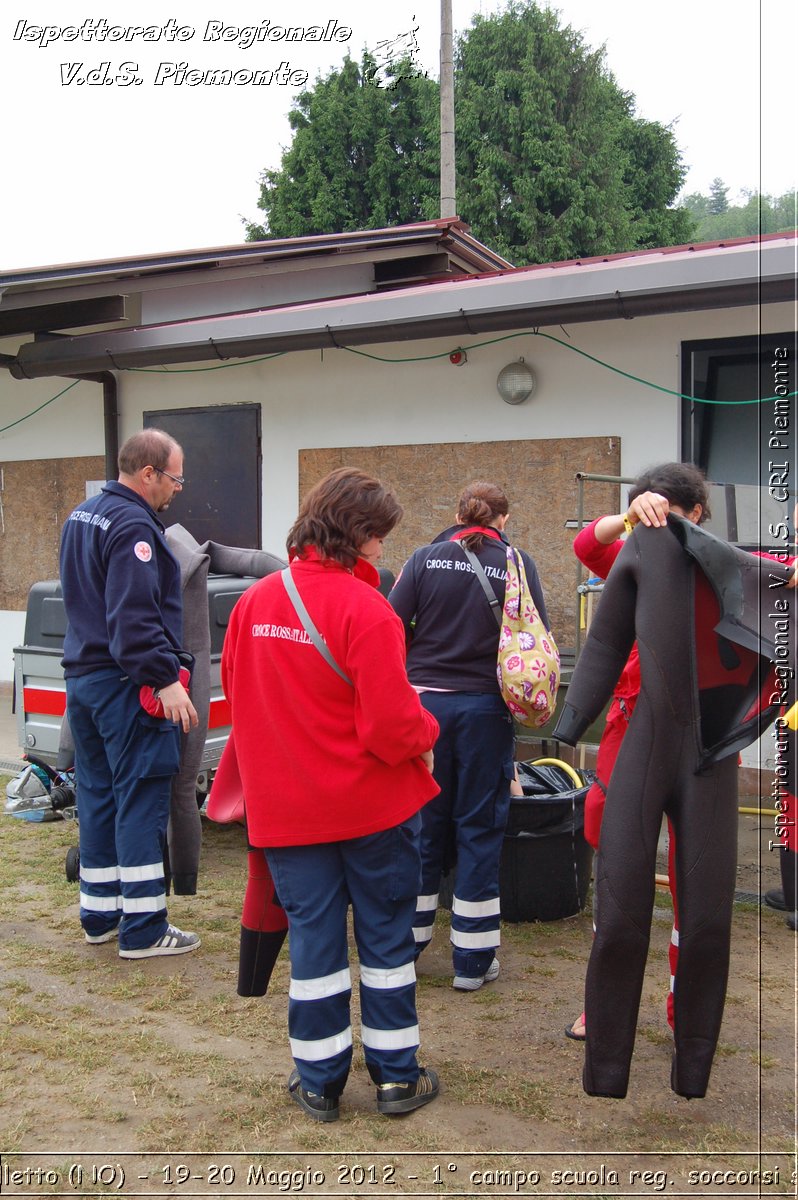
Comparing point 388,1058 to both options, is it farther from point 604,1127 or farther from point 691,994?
point 691,994

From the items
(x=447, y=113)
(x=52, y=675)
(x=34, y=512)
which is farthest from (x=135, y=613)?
(x=447, y=113)

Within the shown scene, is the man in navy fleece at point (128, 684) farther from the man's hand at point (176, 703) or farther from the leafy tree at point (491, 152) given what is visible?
the leafy tree at point (491, 152)

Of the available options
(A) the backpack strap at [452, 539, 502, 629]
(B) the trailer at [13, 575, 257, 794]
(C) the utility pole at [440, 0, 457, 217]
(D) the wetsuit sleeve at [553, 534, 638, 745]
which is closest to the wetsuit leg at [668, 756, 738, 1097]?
(D) the wetsuit sleeve at [553, 534, 638, 745]

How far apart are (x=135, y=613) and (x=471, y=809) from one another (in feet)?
5.00

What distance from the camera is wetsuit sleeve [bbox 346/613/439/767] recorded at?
118 inches

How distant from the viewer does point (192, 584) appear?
16.5 ft

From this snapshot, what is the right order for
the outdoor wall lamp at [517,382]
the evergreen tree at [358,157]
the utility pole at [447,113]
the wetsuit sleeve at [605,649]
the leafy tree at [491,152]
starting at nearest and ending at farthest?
the wetsuit sleeve at [605,649]
the outdoor wall lamp at [517,382]
the utility pole at [447,113]
the leafy tree at [491,152]
the evergreen tree at [358,157]

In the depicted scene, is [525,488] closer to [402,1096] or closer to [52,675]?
[52,675]

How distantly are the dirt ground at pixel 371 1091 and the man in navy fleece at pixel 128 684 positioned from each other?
37 centimetres

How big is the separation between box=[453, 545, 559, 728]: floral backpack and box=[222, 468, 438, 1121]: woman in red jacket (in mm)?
883

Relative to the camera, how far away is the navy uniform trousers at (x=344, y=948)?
3.13 meters

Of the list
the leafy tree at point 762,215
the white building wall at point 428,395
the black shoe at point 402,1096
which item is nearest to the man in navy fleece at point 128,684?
the black shoe at point 402,1096

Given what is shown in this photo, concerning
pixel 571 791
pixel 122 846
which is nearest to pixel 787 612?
pixel 571 791

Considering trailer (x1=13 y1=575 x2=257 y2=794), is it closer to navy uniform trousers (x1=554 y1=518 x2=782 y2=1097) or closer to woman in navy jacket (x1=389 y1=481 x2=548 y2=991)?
woman in navy jacket (x1=389 y1=481 x2=548 y2=991)
